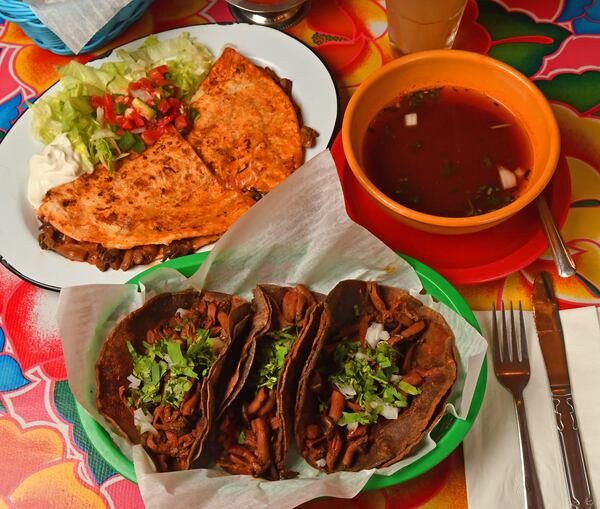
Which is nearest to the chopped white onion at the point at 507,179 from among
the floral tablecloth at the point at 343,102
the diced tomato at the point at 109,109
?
the floral tablecloth at the point at 343,102

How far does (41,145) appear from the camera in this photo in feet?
7.89

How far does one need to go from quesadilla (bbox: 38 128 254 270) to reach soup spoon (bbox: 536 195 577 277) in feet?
3.32

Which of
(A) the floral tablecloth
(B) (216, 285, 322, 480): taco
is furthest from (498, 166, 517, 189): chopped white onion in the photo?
(B) (216, 285, 322, 480): taco

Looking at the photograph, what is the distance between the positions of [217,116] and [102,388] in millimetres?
1276

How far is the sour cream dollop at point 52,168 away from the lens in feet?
7.43

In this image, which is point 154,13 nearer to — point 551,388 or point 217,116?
point 217,116

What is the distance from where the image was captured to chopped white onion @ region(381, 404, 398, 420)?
155 centimetres

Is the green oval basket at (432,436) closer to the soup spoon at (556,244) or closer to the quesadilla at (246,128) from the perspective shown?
the soup spoon at (556,244)

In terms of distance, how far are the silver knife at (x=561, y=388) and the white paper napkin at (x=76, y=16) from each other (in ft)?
6.39

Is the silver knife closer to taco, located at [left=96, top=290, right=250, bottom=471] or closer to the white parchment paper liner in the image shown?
the white parchment paper liner

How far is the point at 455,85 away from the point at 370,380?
3.66 feet

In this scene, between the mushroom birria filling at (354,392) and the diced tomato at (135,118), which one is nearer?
the mushroom birria filling at (354,392)

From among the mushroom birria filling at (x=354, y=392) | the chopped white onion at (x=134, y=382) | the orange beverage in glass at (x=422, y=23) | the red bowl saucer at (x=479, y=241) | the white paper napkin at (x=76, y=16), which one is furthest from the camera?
the white paper napkin at (x=76, y=16)

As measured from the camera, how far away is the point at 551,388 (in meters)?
1.70
